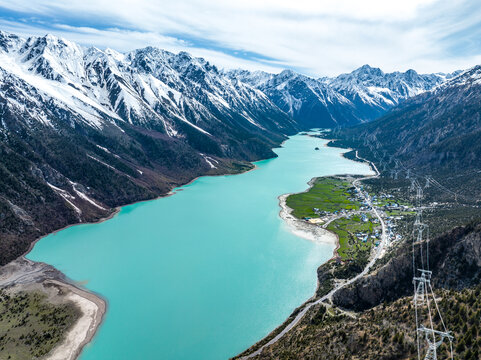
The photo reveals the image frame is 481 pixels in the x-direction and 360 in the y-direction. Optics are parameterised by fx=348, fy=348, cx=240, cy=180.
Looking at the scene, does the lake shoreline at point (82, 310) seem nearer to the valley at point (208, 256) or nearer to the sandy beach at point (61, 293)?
the sandy beach at point (61, 293)

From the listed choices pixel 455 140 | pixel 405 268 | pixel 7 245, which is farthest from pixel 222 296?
pixel 455 140

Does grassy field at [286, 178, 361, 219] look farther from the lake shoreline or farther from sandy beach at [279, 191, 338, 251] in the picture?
the lake shoreline

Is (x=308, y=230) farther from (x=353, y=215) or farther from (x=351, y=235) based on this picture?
(x=353, y=215)

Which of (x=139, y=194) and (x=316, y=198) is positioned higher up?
(x=316, y=198)

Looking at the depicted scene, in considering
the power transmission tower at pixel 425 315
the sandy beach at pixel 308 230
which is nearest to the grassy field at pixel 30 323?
the power transmission tower at pixel 425 315

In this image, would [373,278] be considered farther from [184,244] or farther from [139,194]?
[139,194]

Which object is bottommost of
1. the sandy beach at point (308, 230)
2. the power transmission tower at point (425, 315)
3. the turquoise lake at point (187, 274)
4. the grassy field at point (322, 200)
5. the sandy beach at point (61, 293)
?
the sandy beach at point (61, 293)

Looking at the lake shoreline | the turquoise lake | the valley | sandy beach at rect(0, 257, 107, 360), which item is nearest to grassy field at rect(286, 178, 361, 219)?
the valley
